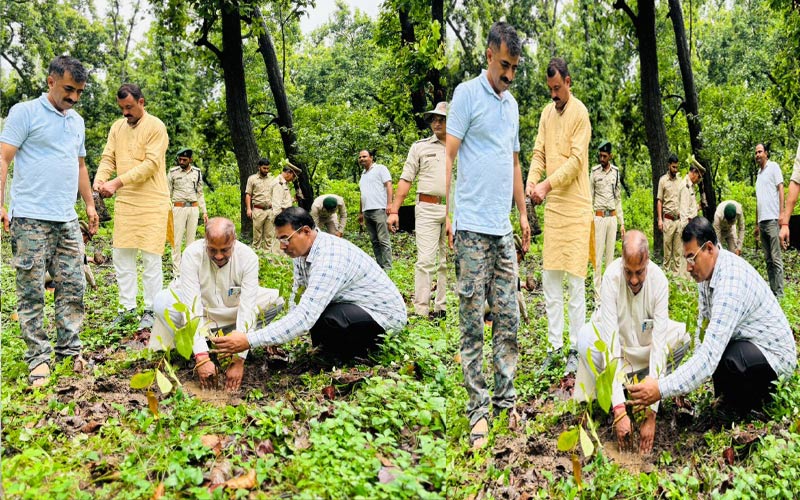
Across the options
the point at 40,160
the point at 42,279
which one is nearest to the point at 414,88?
the point at 40,160

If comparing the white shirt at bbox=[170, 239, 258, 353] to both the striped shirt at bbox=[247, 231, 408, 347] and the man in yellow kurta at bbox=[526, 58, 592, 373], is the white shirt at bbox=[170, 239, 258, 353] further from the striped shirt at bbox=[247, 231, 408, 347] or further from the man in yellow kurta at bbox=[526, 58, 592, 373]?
the man in yellow kurta at bbox=[526, 58, 592, 373]

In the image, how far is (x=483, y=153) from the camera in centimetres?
336

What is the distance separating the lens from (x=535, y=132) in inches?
165

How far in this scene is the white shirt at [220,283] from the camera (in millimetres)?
4422

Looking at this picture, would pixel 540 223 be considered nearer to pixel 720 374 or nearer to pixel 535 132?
pixel 535 132

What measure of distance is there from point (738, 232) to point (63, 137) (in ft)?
15.7

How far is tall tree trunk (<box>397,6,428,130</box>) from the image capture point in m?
3.82

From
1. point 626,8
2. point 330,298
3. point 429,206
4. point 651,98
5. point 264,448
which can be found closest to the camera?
point 264,448

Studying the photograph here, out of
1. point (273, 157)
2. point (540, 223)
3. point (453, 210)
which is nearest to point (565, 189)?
point (540, 223)

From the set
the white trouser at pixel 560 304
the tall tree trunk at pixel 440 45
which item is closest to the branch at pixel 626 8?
the tall tree trunk at pixel 440 45

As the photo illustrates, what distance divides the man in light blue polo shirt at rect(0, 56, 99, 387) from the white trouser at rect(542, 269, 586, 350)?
316cm

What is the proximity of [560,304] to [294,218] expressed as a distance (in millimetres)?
1796

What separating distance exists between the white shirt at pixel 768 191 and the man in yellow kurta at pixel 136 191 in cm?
461

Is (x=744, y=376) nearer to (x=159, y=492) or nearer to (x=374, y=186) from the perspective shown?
(x=374, y=186)
